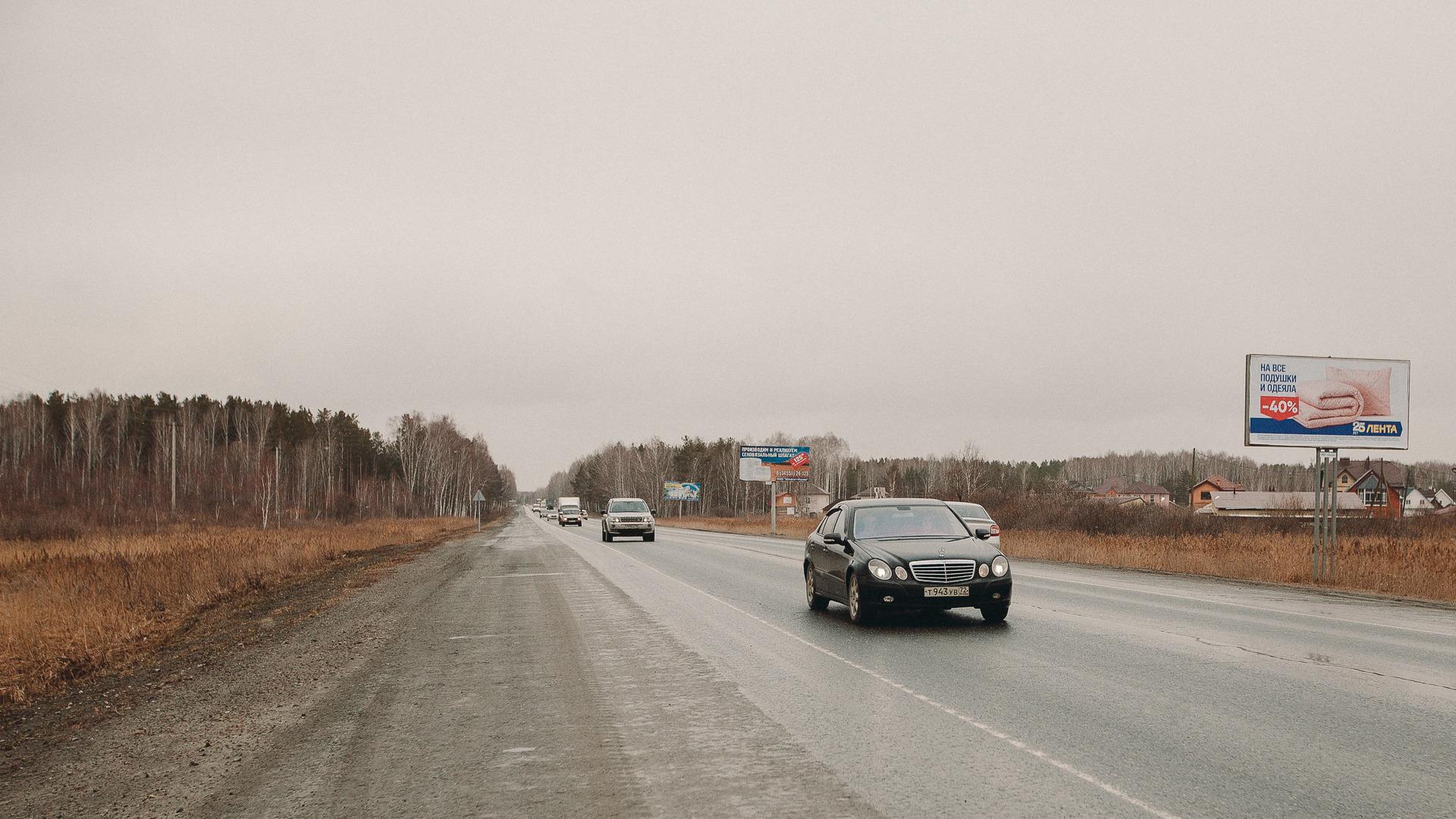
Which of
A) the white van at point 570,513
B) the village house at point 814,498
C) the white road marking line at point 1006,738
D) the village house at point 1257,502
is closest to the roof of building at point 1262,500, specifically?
the village house at point 1257,502

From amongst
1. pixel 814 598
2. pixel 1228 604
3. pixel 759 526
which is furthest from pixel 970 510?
pixel 759 526

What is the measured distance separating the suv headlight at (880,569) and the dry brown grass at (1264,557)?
1285 cm

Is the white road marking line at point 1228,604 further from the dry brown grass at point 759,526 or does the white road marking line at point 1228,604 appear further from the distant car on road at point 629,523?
the dry brown grass at point 759,526

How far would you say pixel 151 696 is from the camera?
8.80 m

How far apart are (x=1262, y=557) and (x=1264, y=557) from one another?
263 millimetres

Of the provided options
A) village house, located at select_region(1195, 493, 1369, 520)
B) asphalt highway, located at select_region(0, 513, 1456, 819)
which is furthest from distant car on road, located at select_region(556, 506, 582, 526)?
asphalt highway, located at select_region(0, 513, 1456, 819)

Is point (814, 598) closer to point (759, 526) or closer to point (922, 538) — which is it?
point (922, 538)

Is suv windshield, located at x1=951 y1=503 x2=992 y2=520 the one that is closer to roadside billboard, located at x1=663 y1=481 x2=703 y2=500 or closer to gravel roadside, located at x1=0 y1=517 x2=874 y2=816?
gravel roadside, located at x1=0 y1=517 x2=874 y2=816

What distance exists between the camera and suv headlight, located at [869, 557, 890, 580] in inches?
490

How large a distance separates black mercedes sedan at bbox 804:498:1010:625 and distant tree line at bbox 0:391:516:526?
203 ft

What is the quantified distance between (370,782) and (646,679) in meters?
3.57

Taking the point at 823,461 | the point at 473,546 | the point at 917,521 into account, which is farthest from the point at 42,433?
the point at 917,521

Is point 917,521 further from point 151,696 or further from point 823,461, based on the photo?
point 823,461

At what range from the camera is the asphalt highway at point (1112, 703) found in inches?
208
